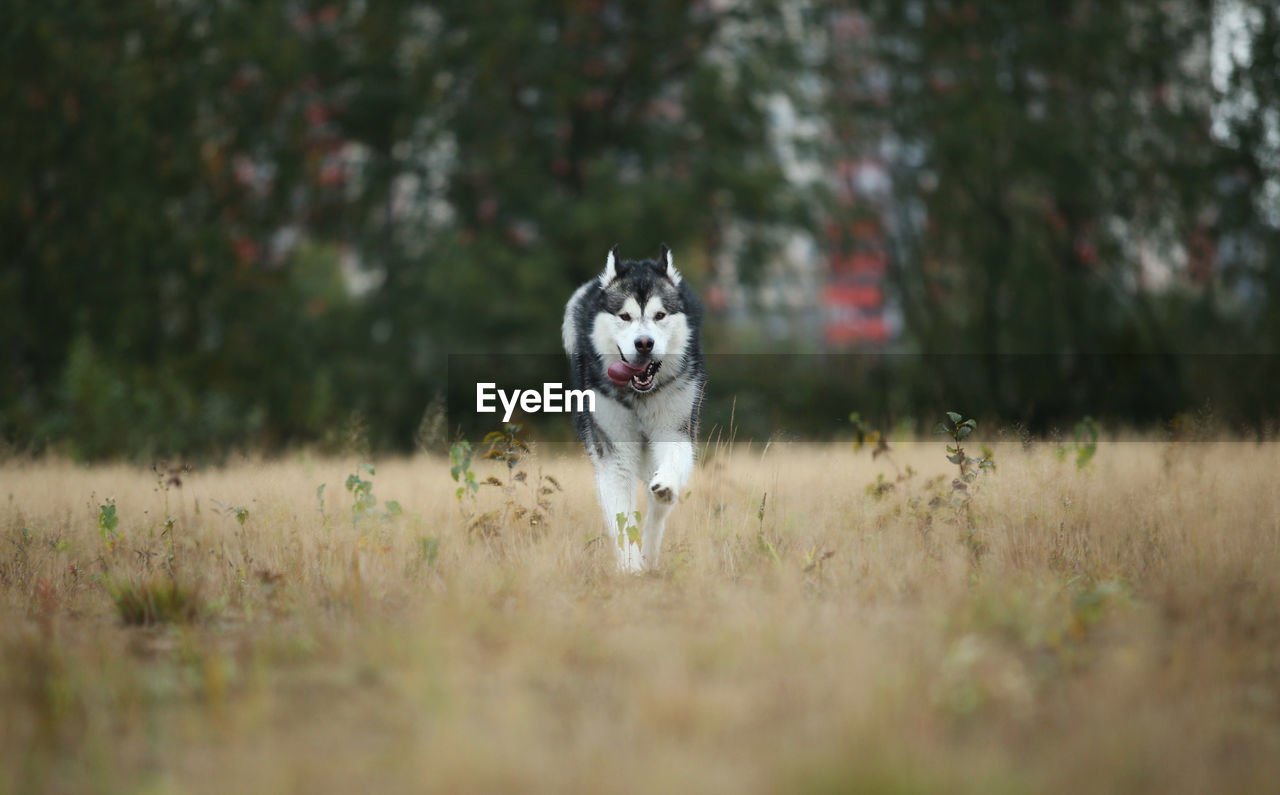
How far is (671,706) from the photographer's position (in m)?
3.32

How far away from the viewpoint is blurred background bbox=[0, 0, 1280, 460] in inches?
576

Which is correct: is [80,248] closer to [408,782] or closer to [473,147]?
[473,147]

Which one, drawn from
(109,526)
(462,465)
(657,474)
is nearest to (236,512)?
(109,526)

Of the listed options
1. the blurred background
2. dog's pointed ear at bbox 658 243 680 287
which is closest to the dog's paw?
dog's pointed ear at bbox 658 243 680 287

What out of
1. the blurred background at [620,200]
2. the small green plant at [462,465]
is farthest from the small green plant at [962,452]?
the blurred background at [620,200]

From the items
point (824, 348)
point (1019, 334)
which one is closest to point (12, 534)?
point (1019, 334)

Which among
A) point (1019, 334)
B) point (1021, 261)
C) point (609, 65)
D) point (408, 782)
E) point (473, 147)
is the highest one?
point (609, 65)

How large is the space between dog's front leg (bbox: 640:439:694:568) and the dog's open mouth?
37 centimetres

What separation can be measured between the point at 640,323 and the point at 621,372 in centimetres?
33

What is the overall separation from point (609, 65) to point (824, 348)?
6906 mm

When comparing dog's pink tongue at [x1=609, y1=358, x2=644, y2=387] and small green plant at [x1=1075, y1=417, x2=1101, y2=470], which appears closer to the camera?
dog's pink tongue at [x1=609, y1=358, x2=644, y2=387]

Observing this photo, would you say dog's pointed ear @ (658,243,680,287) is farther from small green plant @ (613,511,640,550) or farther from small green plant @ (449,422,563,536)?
small green plant @ (613,511,640,550)

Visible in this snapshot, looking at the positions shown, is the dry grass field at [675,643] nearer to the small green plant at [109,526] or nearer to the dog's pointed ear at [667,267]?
the small green plant at [109,526]

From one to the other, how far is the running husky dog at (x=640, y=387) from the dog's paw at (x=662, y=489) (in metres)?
0.10
